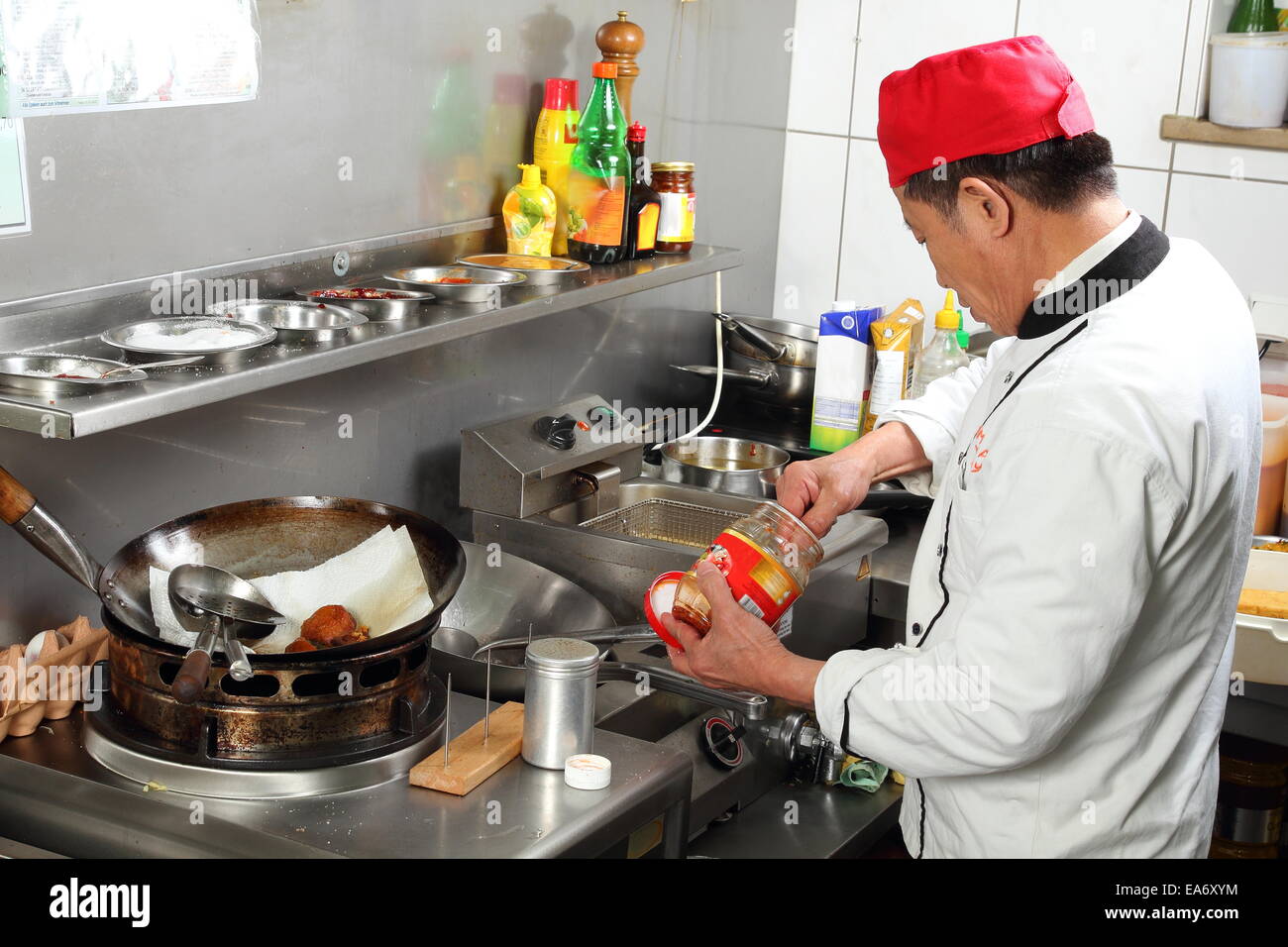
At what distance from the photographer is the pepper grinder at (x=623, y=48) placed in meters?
2.16

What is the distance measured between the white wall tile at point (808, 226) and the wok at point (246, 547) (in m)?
1.55

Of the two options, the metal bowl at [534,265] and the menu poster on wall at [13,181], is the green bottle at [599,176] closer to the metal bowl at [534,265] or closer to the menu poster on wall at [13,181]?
the metal bowl at [534,265]

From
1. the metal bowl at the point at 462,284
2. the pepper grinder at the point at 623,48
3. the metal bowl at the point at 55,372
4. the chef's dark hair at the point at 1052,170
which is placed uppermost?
the pepper grinder at the point at 623,48

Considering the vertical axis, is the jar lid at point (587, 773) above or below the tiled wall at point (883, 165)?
below

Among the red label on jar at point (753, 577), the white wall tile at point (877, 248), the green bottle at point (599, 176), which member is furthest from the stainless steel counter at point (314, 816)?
the white wall tile at point (877, 248)

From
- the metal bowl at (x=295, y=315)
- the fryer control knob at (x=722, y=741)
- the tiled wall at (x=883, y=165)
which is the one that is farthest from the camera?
the tiled wall at (x=883, y=165)

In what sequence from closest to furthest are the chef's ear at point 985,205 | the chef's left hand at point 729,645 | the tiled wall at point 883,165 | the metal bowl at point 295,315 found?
1. the chef's ear at point 985,205
2. the chef's left hand at point 729,645
3. the metal bowl at point 295,315
4. the tiled wall at point 883,165

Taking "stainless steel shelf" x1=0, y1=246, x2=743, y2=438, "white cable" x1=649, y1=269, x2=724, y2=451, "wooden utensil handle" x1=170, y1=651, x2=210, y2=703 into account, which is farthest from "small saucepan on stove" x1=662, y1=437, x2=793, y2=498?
"wooden utensil handle" x1=170, y1=651, x2=210, y2=703

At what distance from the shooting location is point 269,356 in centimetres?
145

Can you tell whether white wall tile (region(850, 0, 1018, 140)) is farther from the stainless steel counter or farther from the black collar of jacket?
the stainless steel counter

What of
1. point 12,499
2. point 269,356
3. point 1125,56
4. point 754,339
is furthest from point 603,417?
point 1125,56

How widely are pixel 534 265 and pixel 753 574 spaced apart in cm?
81

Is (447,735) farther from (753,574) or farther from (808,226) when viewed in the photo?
(808,226)

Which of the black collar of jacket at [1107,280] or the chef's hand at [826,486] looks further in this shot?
the chef's hand at [826,486]
